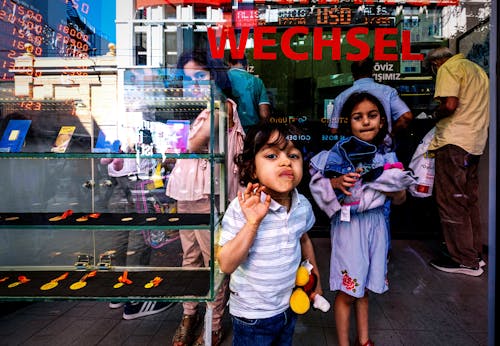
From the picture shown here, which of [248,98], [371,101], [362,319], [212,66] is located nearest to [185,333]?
[362,319]

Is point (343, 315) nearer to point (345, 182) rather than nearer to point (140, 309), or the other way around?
point (345, 182)

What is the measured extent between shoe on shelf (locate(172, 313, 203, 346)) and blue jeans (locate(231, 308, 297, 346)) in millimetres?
699

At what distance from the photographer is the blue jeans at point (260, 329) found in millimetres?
1438

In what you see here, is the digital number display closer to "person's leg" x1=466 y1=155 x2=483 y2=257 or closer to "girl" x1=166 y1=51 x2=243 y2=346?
"girl" x1=166 y1=51 x2=243 y2=346

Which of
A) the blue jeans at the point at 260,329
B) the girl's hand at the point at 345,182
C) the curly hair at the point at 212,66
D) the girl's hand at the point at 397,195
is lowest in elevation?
the blue jeans at the point at 260,329

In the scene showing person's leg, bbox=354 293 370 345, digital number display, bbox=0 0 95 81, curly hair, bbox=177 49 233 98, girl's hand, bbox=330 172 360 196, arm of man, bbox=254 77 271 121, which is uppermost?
digital number display, bbox=0 0 95 81

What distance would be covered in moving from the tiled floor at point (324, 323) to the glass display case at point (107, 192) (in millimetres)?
402

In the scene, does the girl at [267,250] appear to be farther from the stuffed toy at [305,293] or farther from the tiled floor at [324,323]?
the tiled floor at [324,323]

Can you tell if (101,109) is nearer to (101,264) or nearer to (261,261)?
(101,264)

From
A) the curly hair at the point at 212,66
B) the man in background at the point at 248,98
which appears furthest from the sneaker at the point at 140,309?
the curly hair at the point at 212,66

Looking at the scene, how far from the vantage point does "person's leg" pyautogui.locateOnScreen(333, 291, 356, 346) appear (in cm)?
189

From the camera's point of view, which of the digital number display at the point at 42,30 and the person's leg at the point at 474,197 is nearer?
the digital number display at the point at 42,30

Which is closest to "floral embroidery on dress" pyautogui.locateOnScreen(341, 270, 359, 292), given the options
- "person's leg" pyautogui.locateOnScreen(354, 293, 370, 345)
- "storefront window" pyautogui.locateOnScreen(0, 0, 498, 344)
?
"person's leg" pyautogui.locateOnScreen(354, 293, 370, 345)

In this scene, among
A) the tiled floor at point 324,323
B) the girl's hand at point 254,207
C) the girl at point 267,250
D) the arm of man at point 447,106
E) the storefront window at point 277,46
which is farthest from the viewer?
the arm of man at point 447,106
